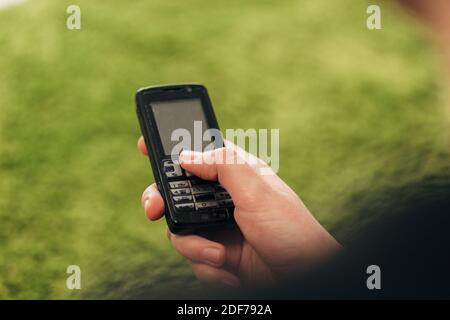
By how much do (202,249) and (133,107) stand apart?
4.36ft

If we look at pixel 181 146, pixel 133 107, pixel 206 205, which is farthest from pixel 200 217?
pixel 133 107

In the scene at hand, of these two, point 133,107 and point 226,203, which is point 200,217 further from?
point 133,107

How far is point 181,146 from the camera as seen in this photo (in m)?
1.29

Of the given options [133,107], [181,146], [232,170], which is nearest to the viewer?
[232,170]

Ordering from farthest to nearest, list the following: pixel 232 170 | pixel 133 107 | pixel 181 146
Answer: pixel 133 107 < pixel 181 146 < pixel 232 170

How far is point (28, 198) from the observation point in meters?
2.11

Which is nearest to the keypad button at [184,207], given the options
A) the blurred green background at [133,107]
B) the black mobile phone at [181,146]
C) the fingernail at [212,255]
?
the black mobile phone at [181,146]

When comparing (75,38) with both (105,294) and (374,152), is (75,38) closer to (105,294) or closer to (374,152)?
(374,152)

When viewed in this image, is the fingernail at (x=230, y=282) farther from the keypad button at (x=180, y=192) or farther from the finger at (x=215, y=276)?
the keypad button at (x=180, y=192)

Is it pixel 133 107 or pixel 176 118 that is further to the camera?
pixel 133 107

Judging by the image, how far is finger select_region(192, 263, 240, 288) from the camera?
1304mm

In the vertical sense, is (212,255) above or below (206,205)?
below

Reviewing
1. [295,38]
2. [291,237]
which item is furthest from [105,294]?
[295,38]

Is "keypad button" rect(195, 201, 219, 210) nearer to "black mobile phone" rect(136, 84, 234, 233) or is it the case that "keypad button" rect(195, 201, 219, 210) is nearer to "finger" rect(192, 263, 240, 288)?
"black mobile phone" rect(136, 84, 234, 233)
